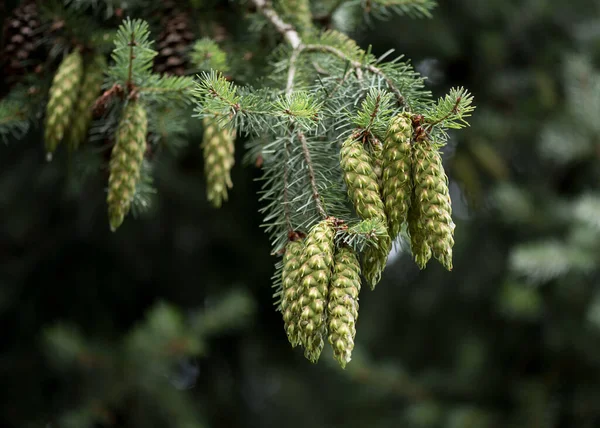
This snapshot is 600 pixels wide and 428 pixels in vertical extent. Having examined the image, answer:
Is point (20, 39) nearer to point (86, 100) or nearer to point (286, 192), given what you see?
point (86, 100)

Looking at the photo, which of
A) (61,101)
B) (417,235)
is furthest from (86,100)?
(417,235)

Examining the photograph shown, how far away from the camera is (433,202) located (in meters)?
0.92

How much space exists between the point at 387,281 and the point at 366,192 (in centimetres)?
274

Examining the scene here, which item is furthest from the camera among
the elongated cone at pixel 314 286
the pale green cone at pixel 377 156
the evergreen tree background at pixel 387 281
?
the evergreen tree background at pixel 387 281

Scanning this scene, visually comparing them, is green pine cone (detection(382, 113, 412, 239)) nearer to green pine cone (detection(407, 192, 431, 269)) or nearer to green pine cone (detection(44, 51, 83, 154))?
green pine cone (detection(407, 192, 431, 269))

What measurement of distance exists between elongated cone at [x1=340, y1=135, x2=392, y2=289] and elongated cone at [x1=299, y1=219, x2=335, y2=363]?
0.24 feet

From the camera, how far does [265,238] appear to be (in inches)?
125

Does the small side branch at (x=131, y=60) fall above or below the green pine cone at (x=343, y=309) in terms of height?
above

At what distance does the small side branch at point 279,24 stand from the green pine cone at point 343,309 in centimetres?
57

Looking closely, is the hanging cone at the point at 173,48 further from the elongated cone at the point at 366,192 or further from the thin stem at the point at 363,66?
the elongated cone at the point at 366,192

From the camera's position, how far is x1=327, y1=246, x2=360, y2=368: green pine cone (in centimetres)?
86

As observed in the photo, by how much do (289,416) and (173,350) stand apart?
1.48 metres

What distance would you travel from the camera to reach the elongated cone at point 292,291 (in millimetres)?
894

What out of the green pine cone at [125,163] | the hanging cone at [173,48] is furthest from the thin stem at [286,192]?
the hanging cone at [173,48]
